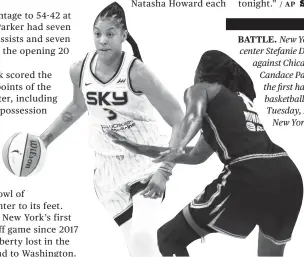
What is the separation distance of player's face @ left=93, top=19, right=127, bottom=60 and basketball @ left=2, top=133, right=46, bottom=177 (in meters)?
0.83

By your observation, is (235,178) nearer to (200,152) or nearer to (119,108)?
(200,152)

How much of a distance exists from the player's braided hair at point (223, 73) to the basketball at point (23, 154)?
1.52 m

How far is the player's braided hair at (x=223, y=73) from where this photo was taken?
490cm

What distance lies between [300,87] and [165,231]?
2.09 metres

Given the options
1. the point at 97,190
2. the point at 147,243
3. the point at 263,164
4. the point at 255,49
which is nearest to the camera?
the point at 263,164

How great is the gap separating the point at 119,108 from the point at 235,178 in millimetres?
1177

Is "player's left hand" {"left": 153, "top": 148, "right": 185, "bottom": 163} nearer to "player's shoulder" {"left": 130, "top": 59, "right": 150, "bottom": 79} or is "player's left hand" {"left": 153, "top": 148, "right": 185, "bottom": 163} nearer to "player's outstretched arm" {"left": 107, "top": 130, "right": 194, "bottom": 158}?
"player's outstretched arm" {"left": 107, "top": 130, "right": 194, "bottom": 158}

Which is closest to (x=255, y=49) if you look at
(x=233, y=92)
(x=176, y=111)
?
(x=176, y=111)

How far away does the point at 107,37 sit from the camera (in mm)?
5582

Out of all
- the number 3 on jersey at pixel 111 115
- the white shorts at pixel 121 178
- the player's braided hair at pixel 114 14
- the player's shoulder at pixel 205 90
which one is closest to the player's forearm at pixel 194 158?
the player's shoulder at pixel 205 90

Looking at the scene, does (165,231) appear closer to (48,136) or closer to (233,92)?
(233,92)

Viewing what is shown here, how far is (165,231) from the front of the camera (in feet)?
16.2

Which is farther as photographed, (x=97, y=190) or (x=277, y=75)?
(x=277, y=75)

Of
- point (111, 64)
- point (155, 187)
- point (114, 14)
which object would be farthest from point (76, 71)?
point (155, 187)
